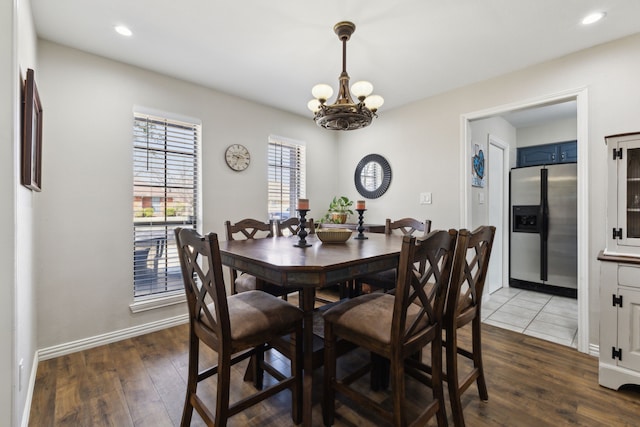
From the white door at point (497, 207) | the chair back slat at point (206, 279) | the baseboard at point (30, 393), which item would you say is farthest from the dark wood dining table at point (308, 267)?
the white door at point (497, 207)

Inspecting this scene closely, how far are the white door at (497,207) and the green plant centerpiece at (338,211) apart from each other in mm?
1821

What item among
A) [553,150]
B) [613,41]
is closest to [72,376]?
[613,41]

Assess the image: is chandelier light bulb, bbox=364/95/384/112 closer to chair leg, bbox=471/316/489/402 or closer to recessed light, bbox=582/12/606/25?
recessed light, bbox=582/12/606/25

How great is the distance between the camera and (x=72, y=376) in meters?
1.99

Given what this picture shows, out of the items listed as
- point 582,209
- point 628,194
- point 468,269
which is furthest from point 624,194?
point 468,269

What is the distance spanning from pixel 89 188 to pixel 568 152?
579cm

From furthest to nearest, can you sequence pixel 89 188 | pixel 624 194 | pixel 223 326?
pixel 89 188
pixel 624 194
pixel 223 326

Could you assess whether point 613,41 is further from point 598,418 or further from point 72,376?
point 72,376

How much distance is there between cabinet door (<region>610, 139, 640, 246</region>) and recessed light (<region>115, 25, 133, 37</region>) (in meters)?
3.45

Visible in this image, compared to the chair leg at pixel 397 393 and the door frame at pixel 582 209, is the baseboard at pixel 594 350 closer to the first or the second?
the door frame at pixel 582 209

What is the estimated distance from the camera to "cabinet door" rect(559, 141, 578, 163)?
4152 millimetres

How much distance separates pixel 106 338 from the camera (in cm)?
245

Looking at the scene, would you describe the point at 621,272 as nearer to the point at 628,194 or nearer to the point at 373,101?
the point at 628,194

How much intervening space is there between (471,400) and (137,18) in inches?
127
